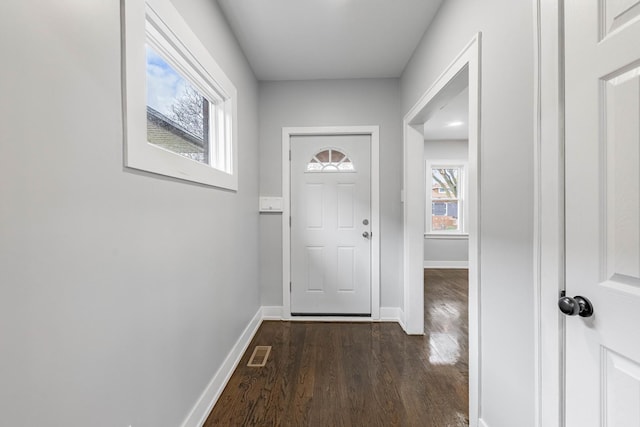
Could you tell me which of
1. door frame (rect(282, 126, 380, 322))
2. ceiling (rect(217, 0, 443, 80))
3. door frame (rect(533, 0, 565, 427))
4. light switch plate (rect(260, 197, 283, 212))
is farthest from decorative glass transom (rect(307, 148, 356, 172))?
door frame (rect(533, 0, 565, 427))

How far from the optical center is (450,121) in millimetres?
4316

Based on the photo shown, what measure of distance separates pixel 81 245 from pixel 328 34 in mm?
2156

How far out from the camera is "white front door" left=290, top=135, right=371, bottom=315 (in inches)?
115

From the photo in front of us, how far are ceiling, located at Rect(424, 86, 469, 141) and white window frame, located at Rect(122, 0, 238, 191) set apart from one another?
2434 millimetres

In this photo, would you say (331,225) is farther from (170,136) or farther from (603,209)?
(603,209)

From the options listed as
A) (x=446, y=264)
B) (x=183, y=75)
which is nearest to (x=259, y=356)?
(x=183, y=75)

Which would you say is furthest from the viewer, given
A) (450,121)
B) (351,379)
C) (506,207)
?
(450,121)

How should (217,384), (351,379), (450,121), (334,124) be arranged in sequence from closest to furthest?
(217,384)
(351,379)
(334,124)
(450,121)

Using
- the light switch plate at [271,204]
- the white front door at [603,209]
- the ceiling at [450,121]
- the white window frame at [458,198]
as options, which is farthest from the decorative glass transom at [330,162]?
the white window frame at [458,198]

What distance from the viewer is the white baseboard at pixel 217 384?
4.75ft

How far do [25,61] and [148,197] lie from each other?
54 centimetres

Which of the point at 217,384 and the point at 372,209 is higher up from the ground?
the point at 372,209

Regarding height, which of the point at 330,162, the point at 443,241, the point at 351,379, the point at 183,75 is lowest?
the point at 351,379

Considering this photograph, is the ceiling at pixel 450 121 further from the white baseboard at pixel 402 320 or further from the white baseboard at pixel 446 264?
the white baseboard at pixel 446 264
